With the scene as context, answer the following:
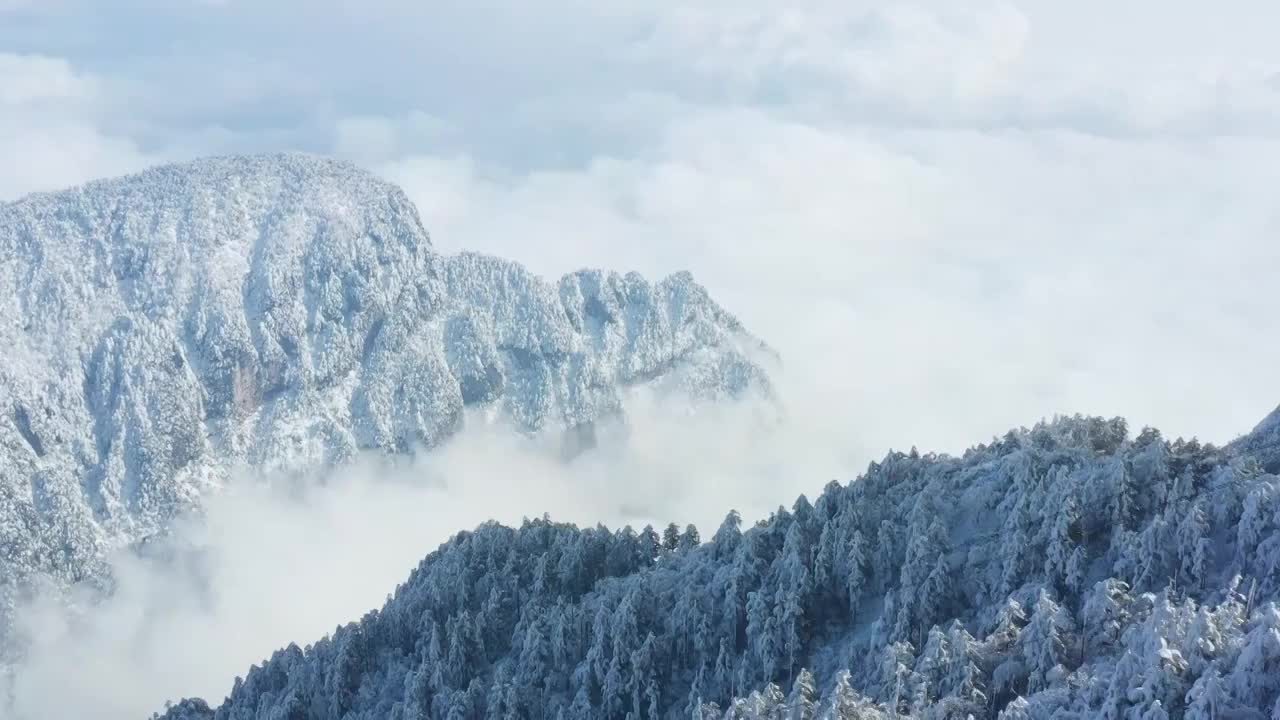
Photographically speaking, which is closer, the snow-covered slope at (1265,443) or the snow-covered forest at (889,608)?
→ the snow-covered forest at (889,608)

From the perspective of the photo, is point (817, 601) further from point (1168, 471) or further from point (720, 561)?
point (1168, 471)

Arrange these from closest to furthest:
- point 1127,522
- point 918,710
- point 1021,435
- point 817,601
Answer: point 918,710
point 1127,522
point 817,601
point 1021,435

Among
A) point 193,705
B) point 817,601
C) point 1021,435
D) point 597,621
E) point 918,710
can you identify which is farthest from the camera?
point 193,705

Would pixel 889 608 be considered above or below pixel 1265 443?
below

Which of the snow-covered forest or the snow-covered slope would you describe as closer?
the snow-covered forest

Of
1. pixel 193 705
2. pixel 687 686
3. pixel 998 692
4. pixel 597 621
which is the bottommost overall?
pixel 998 692

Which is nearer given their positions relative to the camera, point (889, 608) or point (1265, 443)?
point (889, 608)

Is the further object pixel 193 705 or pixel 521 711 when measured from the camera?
pixel 193 705

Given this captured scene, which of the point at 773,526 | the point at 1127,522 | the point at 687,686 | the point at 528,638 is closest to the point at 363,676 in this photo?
the point at 528,638
